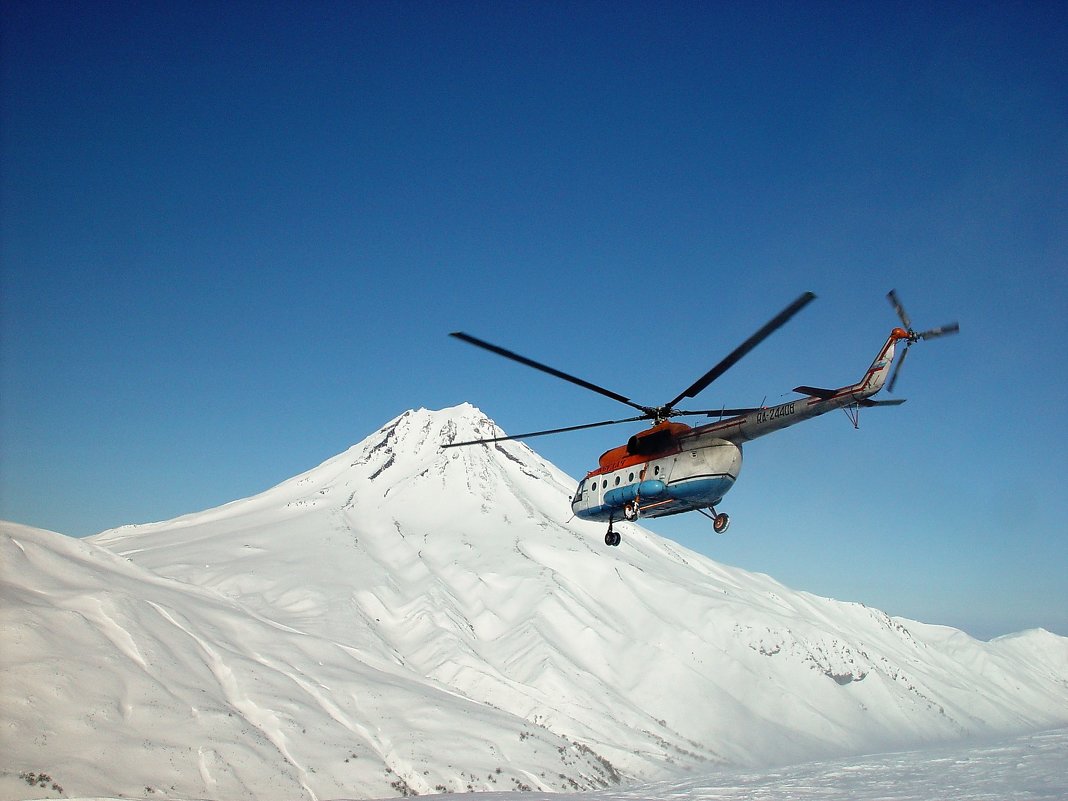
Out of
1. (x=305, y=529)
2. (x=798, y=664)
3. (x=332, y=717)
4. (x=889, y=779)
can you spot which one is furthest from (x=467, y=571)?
(x=889, y=779)

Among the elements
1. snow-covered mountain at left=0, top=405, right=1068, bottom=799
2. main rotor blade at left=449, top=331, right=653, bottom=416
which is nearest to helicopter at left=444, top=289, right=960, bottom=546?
main rotor blade at left=449, top=331, right=653, bottom=416

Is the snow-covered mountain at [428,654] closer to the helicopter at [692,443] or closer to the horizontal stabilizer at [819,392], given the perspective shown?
the helicopter at [692,443]

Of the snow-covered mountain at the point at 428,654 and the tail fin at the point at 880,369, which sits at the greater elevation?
the tail fin at the point at 880,369

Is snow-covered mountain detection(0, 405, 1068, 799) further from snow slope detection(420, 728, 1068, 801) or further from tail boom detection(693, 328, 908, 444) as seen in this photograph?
tail boom detection(693, 328, 908, 444)

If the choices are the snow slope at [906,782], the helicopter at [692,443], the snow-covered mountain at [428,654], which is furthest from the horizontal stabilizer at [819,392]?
the snow-covered mountain at [428,654]

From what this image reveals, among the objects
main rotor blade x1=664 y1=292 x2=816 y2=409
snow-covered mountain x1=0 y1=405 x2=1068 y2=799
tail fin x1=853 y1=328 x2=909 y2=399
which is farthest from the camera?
snow-covered mountain x1=0 y1=405 x2=1068 y2=799

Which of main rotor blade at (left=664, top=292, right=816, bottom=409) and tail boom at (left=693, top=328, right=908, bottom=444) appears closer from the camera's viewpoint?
main rotor blade at (left=664, top=292, right=816, bottom=409)

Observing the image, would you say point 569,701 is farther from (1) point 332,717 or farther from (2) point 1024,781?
(2) point 1024,781
